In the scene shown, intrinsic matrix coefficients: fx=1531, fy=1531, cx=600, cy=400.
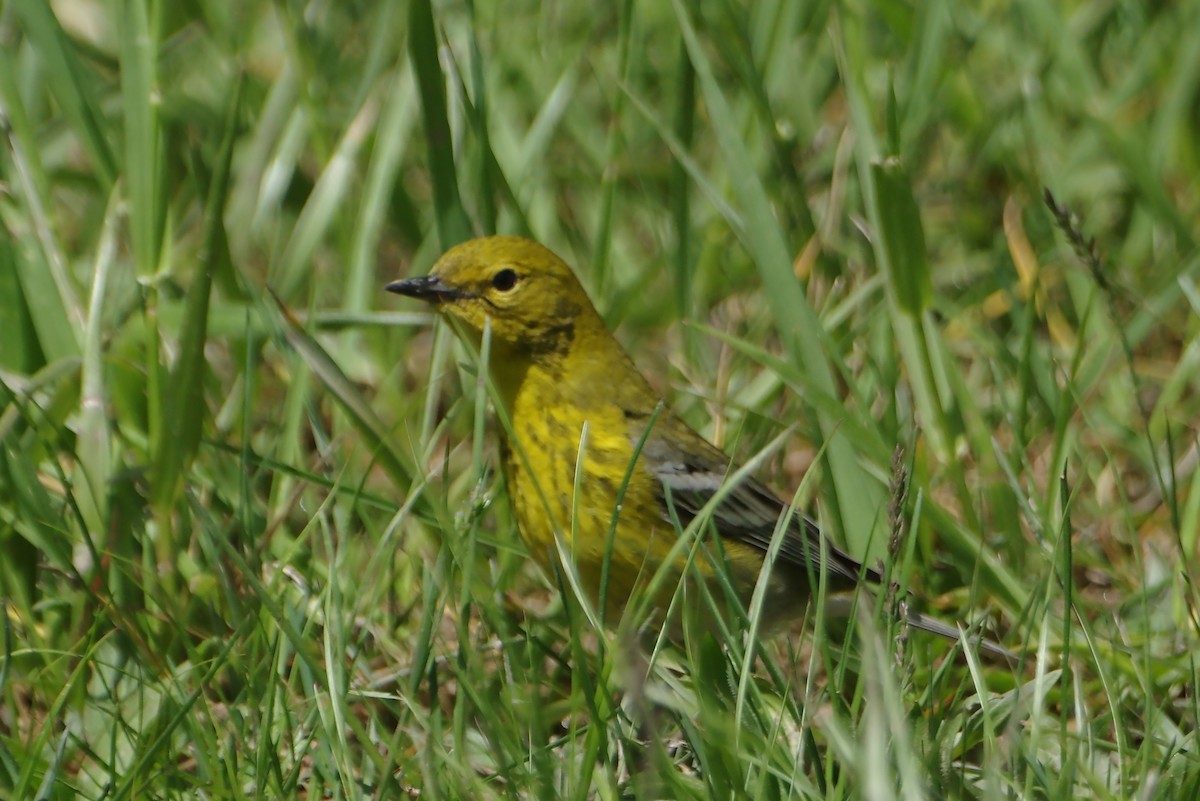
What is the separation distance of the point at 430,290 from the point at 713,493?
0.72 metres

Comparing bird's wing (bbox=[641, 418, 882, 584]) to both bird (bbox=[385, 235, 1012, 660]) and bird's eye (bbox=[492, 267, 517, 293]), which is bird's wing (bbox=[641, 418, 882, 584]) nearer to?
bird (bbox=[385, 235, 1012, 660])

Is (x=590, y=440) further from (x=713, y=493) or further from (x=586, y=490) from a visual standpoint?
(x=713, y=493)

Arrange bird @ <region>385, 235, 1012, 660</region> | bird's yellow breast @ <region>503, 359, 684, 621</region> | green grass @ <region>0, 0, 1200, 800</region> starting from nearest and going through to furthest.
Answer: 1. green grass @ <region>0, 0, 1200, 800</region>
2. bird's yellow breast @ <region>503, 359, 684, 621</region>
3. bird @ <region>385, 235, 1012, 660</region>

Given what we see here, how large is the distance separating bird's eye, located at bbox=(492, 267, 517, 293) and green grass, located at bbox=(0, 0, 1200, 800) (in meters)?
0.20

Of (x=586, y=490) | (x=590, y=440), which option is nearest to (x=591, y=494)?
(x=586, y=490)

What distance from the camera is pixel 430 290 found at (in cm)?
318

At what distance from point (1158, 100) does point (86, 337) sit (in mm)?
3240

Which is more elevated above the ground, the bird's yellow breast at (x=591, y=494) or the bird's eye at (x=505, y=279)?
the bird's eye at (x=505, y=279)

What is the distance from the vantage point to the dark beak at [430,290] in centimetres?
316

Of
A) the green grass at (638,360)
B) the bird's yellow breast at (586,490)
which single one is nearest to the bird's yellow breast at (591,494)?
the bird's yellow breast at (586,490)

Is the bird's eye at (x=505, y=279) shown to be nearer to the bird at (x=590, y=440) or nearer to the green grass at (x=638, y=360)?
the bird at (x=590, y=440)

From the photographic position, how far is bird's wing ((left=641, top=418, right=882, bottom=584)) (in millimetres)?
3141

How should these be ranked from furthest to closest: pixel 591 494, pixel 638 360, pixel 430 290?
pixel 638 360 < pixel 430 290 < pixel 591 494

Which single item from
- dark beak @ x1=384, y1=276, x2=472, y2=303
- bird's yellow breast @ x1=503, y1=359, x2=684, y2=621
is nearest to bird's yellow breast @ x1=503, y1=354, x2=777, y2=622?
bird's yellow breast @ x1=503, y1=359, x2=684, y2=621
